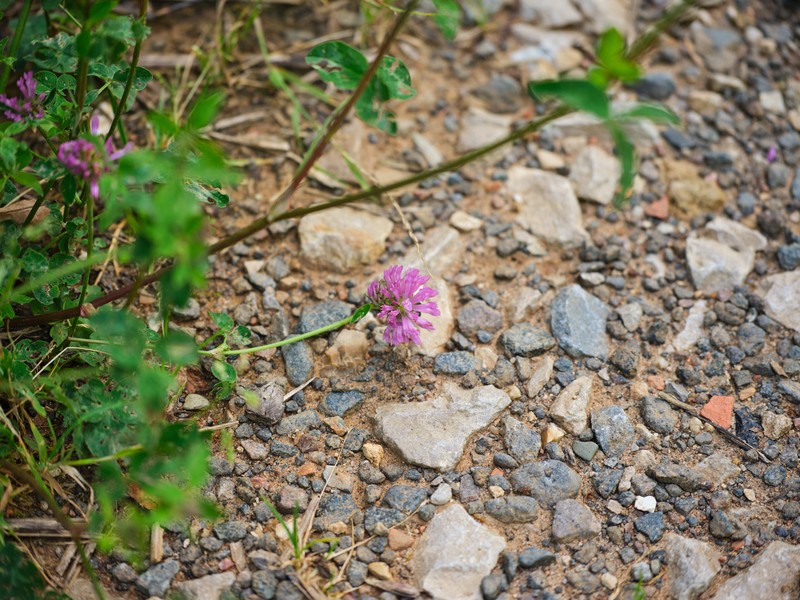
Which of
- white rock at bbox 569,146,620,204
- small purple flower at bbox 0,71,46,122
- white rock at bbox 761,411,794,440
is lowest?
white rock at bbox 761,411,794,440

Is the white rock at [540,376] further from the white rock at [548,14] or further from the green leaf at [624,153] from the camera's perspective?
the white rock at [548,14]

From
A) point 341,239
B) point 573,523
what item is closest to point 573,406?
point 573,523

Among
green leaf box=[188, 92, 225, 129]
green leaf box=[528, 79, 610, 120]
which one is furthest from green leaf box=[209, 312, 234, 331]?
green leaf box=[528, 79, 610, 120]

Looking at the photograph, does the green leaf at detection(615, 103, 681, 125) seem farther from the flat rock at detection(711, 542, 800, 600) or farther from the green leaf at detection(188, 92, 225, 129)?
the flat rock at detection(711, 542, 800, 600)

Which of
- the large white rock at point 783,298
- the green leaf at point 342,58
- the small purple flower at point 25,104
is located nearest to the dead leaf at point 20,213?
the small purple flower at point 25,104

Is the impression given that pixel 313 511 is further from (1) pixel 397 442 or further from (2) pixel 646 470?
(2) pixel 646 470

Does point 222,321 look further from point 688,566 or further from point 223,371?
point 688,566

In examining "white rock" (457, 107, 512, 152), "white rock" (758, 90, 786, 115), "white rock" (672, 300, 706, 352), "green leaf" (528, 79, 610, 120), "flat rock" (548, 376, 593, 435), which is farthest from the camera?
"white rock" (758, 90, 786, 115)
